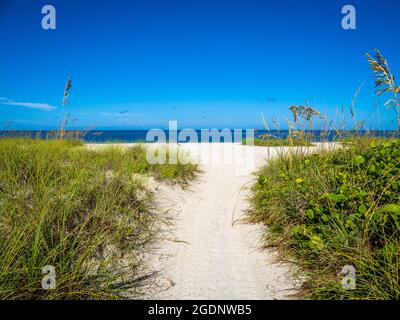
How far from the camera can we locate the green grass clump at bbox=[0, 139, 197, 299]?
227 centimetres

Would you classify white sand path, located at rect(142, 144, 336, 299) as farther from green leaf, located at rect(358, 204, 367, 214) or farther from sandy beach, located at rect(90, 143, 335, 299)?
green leaf, located at rect(358, 204, 367, 214)

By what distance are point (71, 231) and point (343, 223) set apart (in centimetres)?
271

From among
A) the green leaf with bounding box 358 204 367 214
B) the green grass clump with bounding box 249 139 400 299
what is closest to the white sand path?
the green grass clump with bounding box 249 139 400 299

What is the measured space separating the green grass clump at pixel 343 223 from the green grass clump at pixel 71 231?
162 cm

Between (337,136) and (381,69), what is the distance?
64.9 inches

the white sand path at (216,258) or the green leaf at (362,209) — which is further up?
the green leaf at (362,209)

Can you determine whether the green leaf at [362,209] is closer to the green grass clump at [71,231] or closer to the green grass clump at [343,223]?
the green grass clump at [343,223]

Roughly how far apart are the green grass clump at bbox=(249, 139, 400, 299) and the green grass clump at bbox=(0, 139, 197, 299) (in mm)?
1623

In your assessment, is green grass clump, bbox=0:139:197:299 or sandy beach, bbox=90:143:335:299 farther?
sandy beach, bbox=90:143:335:299

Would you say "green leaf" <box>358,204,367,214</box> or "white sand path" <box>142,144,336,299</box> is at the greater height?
Answer: "green leaf" <box>358,204,367,214</box>

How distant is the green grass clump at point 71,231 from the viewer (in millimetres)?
2268

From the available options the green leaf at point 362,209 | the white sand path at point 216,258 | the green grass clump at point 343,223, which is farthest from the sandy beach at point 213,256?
the green leaf at point 362,209

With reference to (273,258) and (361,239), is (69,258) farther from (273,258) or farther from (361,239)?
(361,239)
